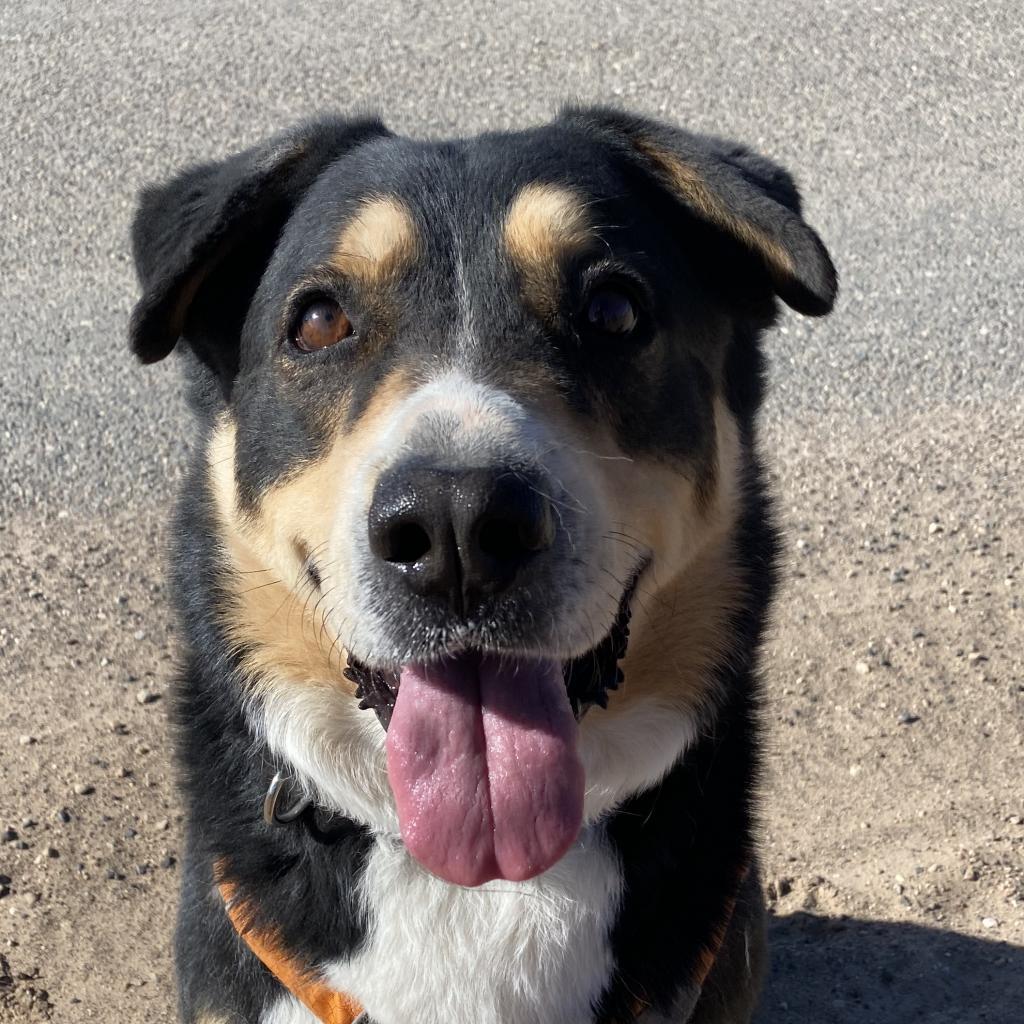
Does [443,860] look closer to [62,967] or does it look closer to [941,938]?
[62,967]

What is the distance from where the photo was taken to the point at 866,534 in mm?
5926

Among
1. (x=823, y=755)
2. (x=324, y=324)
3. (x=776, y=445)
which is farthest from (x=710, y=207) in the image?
(x=776, y=445)

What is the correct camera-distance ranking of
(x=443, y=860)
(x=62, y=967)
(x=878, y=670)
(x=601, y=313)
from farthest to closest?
(x=878, y=670) < (x=62, y=967) < (x=601, y=313) < (x=443, y=860)

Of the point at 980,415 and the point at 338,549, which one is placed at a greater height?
the point at 338,549

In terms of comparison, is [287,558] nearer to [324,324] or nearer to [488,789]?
[324,324]

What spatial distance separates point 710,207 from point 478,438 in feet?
3.30

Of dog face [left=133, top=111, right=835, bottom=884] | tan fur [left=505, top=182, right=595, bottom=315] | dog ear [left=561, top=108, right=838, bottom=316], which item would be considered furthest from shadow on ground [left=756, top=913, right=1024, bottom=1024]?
tan fur [left=505, top=182, right=595, bottom=315]

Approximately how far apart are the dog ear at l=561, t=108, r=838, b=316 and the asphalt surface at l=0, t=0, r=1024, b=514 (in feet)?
11.3

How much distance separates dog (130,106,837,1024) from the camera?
2764mm

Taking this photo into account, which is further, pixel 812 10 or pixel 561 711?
pixel 812 10

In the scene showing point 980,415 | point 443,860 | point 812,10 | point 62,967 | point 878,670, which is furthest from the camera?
point 812,10

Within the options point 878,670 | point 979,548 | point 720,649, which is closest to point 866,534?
point 979,548

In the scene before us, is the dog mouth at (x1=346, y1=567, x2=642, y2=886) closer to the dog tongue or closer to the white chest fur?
the dog tongue

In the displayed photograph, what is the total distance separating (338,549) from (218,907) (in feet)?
3.39
